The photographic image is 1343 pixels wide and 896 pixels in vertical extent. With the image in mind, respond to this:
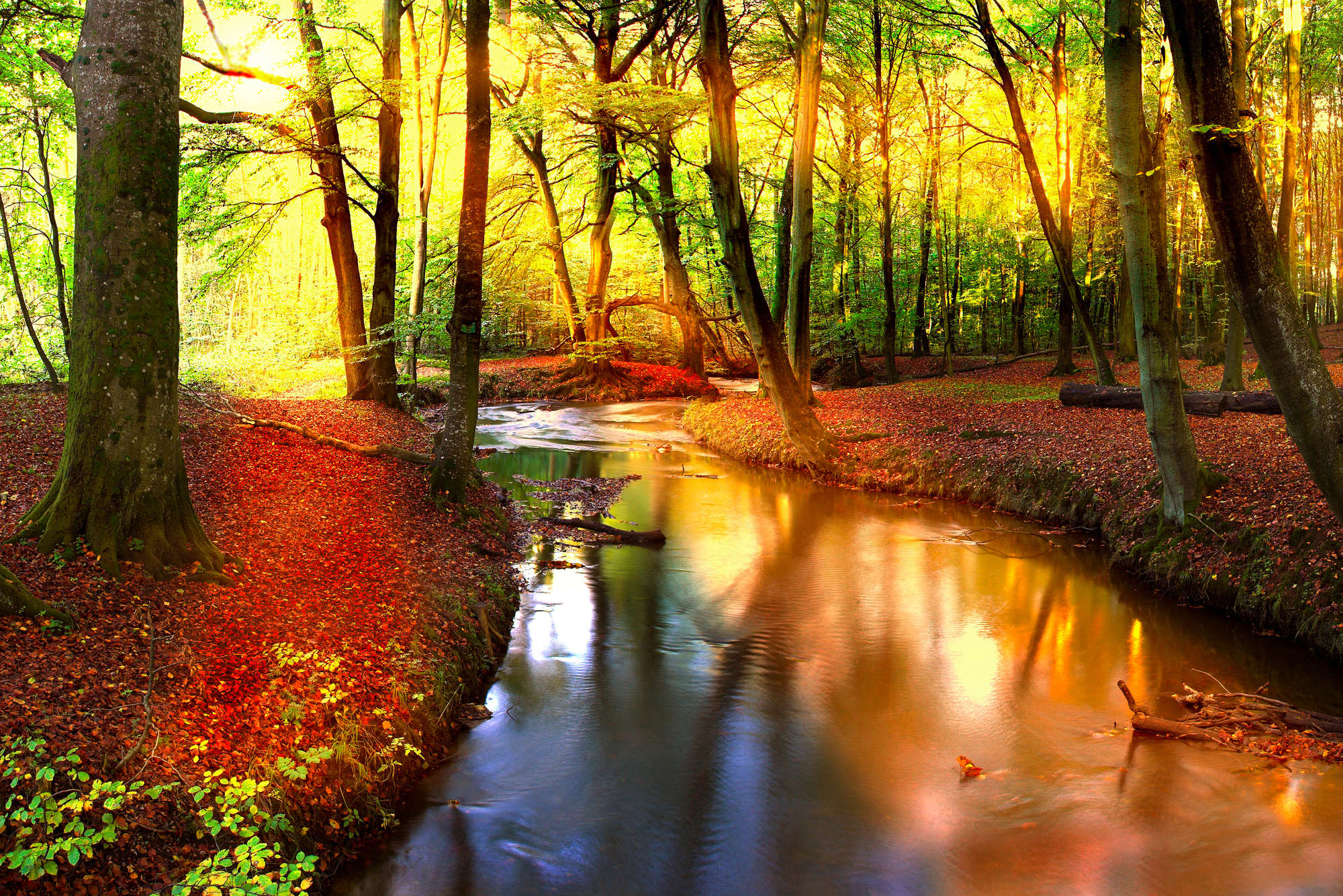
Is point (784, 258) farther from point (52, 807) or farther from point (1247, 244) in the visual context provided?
point (52, 807)

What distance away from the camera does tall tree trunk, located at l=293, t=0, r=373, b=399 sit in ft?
43.8

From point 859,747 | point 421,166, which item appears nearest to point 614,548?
point 859,747

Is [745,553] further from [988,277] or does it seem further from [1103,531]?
[988,277]

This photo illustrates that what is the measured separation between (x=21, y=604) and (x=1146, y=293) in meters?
10.8

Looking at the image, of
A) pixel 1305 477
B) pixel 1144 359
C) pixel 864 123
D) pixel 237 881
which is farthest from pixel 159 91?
pixel 864 123

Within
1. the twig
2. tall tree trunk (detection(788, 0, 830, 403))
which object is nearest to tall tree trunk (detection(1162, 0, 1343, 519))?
the twig

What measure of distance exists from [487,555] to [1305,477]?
30.5ft

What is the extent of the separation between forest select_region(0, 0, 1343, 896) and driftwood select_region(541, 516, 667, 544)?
85 millimetres

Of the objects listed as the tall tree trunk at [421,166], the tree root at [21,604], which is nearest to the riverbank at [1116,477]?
the tall tree trunk at [421,166]

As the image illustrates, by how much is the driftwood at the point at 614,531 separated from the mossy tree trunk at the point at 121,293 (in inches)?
A: 268

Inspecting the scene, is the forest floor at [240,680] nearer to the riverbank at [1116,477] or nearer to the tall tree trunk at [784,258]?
the riverbank at [1116,477]

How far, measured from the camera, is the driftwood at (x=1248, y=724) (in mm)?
5375

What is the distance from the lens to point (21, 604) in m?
4.28

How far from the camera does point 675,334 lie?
41750 millimetres
